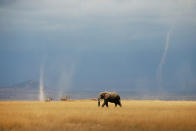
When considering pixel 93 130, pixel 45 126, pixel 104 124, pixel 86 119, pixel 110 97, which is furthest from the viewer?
pixel 110 97

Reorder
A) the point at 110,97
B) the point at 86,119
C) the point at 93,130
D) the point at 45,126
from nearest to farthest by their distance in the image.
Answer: the point at 93,130 → the point at 45,126 → the point at 86,119 → the point at 110,97

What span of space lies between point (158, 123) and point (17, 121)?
7.07 meters

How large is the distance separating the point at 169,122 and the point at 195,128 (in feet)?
7.20

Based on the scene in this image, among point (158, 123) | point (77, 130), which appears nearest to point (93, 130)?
point (77, 130)

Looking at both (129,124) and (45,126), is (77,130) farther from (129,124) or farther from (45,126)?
(129,124)

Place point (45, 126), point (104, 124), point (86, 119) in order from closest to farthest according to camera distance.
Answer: point (45, 126), point (104, 124), point (86, 119)

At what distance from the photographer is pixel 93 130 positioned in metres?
15.3

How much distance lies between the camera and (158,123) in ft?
58.1

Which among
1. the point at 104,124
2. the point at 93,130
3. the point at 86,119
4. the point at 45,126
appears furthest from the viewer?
the point at 86,119

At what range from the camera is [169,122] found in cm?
1806

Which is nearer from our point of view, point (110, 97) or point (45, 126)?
point (45, 126)

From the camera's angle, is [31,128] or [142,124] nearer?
[31,128]

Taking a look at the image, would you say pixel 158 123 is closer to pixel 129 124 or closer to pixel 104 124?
pixel 129 124

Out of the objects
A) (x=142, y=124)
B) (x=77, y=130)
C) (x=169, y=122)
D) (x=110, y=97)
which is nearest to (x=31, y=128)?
(x=77, y=130)
